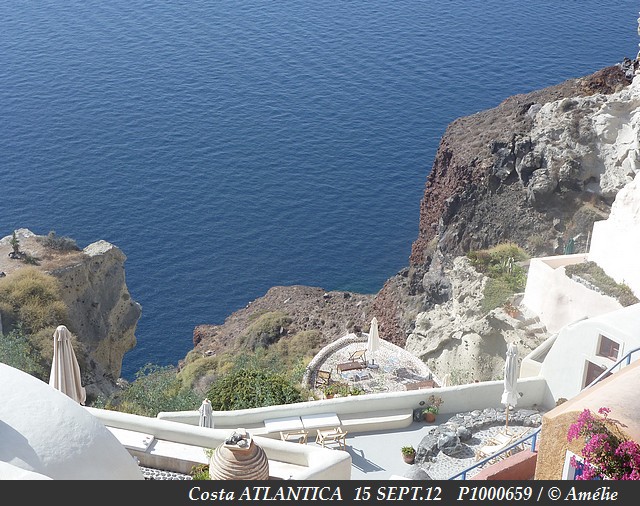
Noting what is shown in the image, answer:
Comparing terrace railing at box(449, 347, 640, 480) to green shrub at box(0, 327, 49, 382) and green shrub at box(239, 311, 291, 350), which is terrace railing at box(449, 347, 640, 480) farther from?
green shrub at box(239, 311, 291, 350)

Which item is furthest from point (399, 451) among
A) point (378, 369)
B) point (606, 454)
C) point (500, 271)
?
point (500, 271)

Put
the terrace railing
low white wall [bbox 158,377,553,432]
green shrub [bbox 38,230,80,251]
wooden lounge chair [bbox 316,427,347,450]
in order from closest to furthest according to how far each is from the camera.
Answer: the terrace railing → wooden lounge chair [bbox 316,427,347,450] → low white wall [bbox 158,377,553,432] → green shrub [bbox 38,230,80,251]

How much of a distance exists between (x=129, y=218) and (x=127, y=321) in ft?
77.7

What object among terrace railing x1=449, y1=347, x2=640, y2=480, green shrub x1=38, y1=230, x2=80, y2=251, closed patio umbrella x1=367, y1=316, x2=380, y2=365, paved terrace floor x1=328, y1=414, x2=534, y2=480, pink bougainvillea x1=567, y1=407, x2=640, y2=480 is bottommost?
green shrub x1=38, y1=230, x2=80, y2=251

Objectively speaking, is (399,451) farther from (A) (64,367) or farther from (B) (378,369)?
(B) (378,369)

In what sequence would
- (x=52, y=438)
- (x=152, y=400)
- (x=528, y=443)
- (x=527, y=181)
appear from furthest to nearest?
(x=527, y=181) → (x=152, y=400) → (x=528, y=443) → (x=52, y=438)

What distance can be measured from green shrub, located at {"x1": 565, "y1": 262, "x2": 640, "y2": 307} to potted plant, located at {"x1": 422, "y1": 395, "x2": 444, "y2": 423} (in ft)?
33.9

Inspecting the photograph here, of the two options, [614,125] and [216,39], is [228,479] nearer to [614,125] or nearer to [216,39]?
[614,125]

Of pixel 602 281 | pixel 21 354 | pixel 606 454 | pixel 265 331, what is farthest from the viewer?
pixel 265 331

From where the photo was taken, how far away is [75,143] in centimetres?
9419

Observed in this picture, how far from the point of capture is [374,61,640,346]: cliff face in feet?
170

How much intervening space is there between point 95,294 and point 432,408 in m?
34.8

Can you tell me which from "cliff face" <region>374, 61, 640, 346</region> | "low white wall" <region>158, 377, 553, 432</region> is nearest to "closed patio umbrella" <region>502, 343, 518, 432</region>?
"low white wall" <region>158, 377, 553, 432</region>

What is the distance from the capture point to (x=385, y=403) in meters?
26.0
